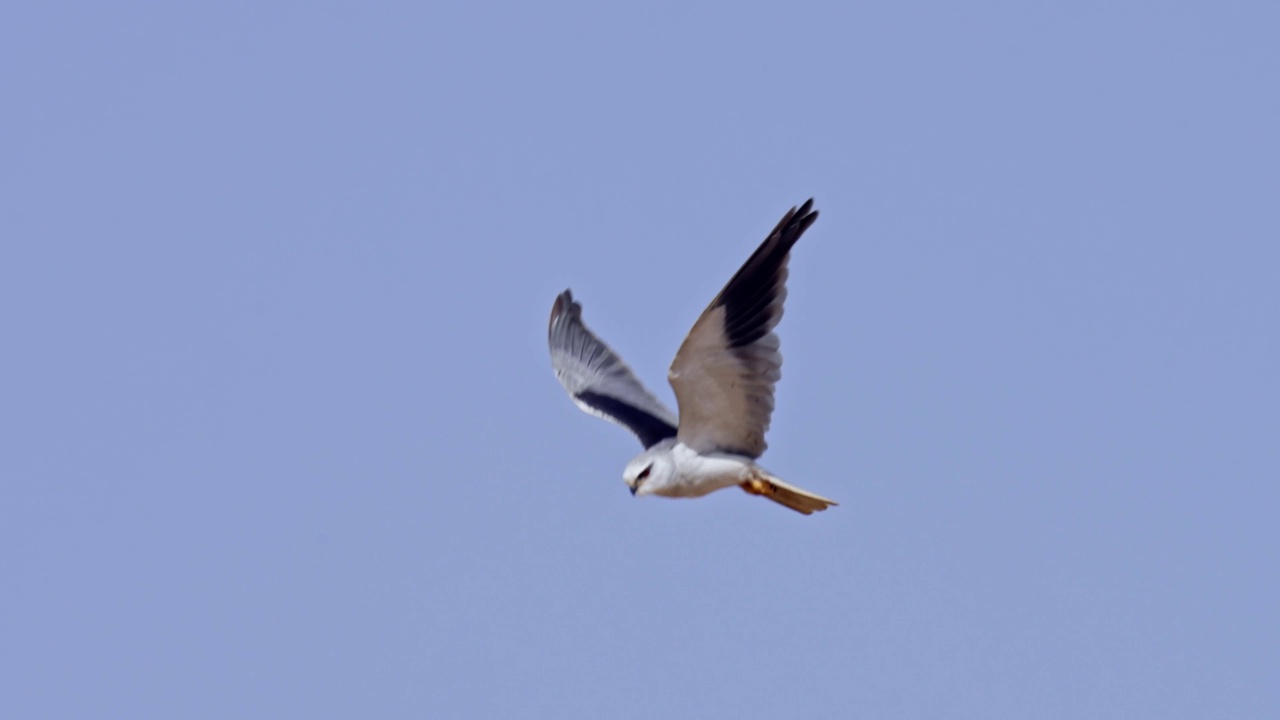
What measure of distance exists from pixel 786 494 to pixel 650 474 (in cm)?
121

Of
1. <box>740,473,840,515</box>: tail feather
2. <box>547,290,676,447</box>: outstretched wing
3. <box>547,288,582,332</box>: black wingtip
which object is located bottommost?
<box>740,473,840,515</box>: tail feather

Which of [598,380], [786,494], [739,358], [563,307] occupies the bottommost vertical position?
[786,494]

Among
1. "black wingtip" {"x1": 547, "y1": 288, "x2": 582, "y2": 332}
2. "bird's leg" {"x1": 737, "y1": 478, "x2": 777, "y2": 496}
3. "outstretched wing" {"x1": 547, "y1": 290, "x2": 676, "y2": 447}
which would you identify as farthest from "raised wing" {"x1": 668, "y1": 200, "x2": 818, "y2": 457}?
"black wingtip" {"x1": 547, "y1": 288, "x2": 582, "y2": 332}

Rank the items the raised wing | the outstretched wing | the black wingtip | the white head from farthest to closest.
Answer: the black wingtip
the outstretched wing
the white head
the raised wing

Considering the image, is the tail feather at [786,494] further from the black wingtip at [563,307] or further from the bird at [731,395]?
the black wingtip at [563,307]

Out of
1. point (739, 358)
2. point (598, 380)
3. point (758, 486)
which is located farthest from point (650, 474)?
point (598, 380)

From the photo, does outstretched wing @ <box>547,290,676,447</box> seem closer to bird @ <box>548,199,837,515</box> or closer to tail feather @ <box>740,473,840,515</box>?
bird @ <box>548,199,837,515</box>

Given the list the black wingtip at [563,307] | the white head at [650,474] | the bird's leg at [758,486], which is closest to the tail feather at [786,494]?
the bird's leg at [758,486]

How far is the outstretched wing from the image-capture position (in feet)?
57.4

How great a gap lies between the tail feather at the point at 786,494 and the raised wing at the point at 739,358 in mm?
261

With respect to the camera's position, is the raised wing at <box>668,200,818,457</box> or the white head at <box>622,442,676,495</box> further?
the white head at <box>622,442,676,495</box>

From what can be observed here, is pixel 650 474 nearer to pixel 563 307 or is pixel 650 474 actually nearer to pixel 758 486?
pixel 758 486

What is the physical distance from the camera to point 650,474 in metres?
15.8

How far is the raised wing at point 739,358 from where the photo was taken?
15.0 meters
